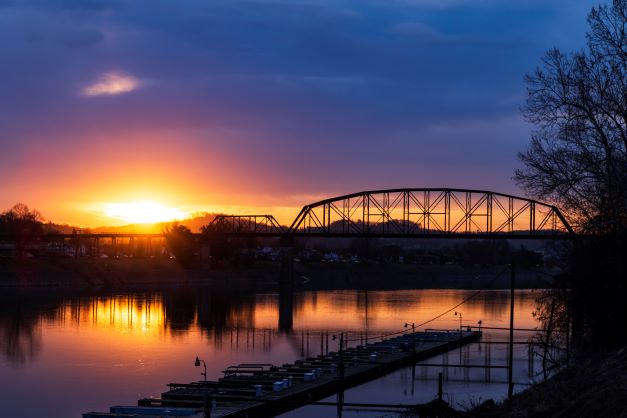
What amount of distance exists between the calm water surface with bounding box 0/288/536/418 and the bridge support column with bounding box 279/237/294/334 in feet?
3.66

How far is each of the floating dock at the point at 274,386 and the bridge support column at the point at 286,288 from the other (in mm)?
22550

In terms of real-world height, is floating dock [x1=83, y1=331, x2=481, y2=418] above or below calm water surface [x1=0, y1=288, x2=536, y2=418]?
above

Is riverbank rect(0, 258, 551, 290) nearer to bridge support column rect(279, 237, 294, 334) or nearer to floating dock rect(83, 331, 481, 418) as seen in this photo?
bridge support column rect(279, 237, 294, 334)

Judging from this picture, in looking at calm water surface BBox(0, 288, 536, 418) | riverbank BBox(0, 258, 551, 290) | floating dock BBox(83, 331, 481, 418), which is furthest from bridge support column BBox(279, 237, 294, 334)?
floating dock BBox(83, 331, 481, 418)

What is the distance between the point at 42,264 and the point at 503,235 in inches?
2995

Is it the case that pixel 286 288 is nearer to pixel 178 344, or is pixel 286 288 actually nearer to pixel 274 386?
pixel 178 344

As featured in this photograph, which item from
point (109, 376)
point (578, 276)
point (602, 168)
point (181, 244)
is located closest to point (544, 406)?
point (578, 276)

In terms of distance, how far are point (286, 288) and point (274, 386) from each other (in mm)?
95251

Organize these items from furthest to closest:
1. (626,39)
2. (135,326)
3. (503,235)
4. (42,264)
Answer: (42,264) < (503,235) < (135,326) < (626,39)

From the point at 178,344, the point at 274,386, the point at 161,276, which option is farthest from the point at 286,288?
the point at 274,386

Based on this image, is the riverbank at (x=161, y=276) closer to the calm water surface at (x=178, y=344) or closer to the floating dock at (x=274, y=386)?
the calm water surface at (x=178, y=344)

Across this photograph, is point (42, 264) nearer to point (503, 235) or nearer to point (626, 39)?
point (503, 235)

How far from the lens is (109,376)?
138 feet

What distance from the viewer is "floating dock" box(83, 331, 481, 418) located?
28438 mm
